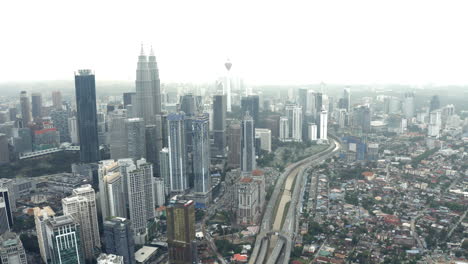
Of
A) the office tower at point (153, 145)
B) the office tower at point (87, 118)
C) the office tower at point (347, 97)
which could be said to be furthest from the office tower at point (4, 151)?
the office tower at point (347, 97)

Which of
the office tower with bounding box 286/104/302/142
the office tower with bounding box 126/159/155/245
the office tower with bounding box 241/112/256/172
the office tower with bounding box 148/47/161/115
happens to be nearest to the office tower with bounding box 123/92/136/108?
the office tower with bounding box 148/47/161/115

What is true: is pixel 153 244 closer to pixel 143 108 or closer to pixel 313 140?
pixel 143 108

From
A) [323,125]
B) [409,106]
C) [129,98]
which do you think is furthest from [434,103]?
[129,98]

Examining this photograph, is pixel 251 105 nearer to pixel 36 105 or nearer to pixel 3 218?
pixel 36 105

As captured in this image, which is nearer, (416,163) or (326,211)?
(326,211)

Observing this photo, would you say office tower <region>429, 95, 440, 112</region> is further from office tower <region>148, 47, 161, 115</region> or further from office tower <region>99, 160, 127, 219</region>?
office tower <region>99, 160, 127, 219</region>

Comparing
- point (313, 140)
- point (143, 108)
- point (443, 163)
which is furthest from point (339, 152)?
point (143, 108)

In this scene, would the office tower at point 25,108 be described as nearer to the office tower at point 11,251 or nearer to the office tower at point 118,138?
the office tower at point 118,138
